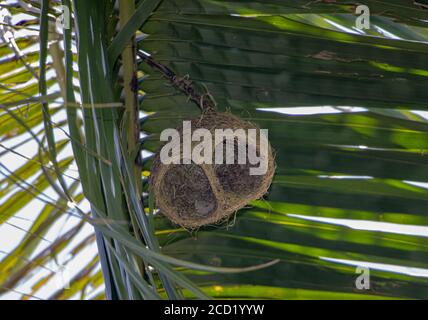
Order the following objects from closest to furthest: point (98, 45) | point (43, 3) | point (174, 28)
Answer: point (43, 3), point (98, 45), point (174, 28)

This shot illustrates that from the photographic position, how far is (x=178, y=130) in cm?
156

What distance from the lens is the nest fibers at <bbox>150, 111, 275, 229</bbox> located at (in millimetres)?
1514

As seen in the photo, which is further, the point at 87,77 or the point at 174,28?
the point at 174,28

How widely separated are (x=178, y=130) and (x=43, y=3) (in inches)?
24.6

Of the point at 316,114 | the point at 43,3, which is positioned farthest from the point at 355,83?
the point at 43,3

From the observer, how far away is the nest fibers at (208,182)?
1514 mm

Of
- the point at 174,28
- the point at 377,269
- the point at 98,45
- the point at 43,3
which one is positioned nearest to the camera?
the point at 43,3

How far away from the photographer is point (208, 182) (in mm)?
1614
